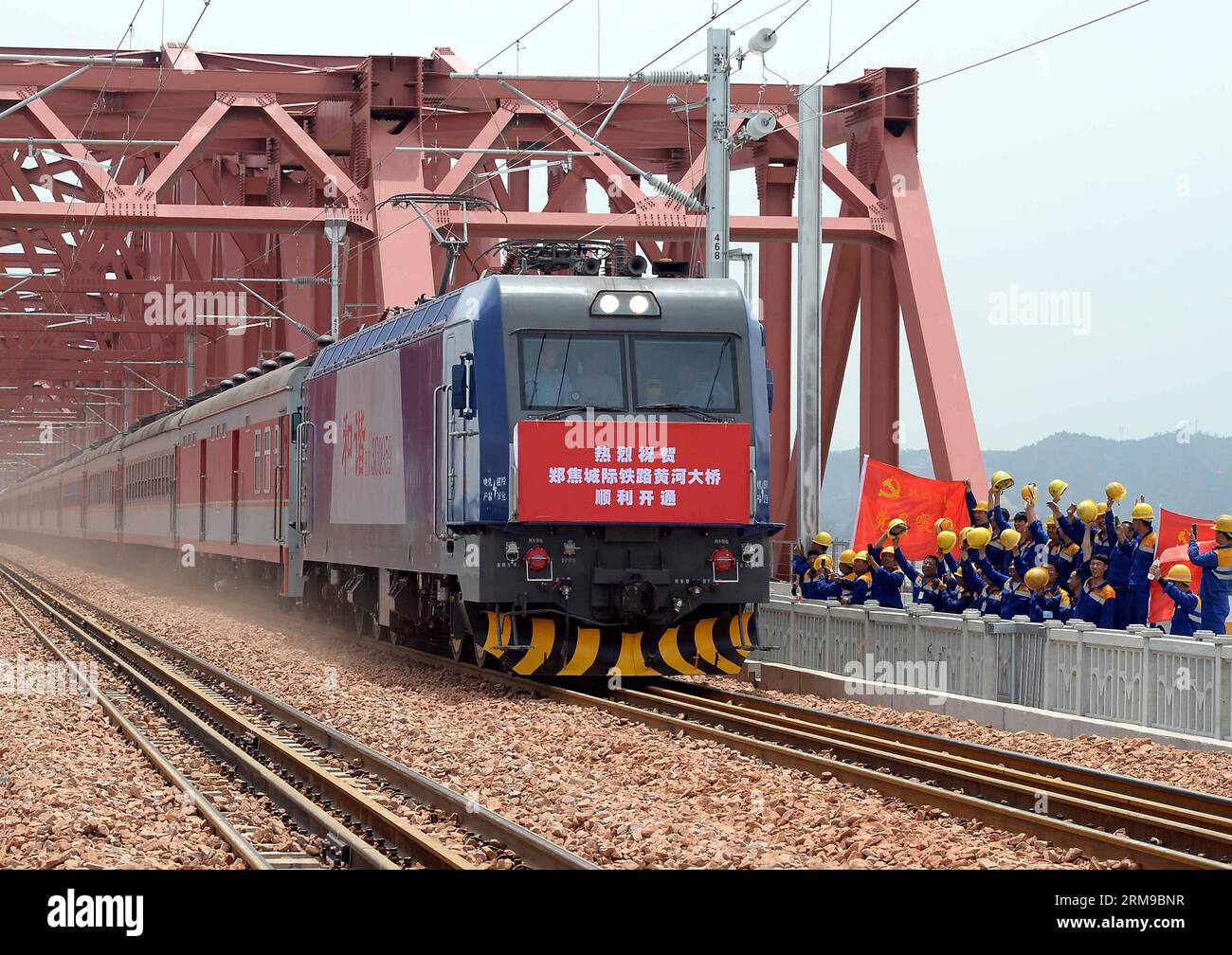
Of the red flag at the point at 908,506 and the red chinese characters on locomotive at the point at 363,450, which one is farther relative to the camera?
the red flag at the point at 908,506

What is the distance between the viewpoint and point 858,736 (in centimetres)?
1261

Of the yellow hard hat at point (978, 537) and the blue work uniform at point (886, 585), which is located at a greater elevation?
the yellow hard hat at point (978, 537)

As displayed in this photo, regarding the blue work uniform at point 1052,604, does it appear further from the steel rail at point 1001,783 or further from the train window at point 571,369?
the train window at point 571,369

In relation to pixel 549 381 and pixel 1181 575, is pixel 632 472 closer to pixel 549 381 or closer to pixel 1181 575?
pixel 549 381

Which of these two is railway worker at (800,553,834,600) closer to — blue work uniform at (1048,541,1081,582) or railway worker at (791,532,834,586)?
railway worker at (791,532,834,586)

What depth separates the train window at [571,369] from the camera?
1514 cm

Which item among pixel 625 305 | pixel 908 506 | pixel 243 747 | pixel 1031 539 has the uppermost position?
pixel 625 305

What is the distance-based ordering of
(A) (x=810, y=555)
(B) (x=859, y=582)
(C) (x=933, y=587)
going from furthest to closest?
(A) (x=810, y=555), (B) (x=859, y=582), (C) (x=933, y=587)

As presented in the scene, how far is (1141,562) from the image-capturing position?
13602 millimetres

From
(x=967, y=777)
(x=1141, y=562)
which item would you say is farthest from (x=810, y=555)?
(x=967, y=777)

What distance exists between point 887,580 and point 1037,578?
2.55 meters

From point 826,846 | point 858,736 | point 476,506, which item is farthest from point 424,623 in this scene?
point 826,846

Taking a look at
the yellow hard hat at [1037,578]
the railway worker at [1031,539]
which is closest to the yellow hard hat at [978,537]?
the railway worker at [1031,539]
